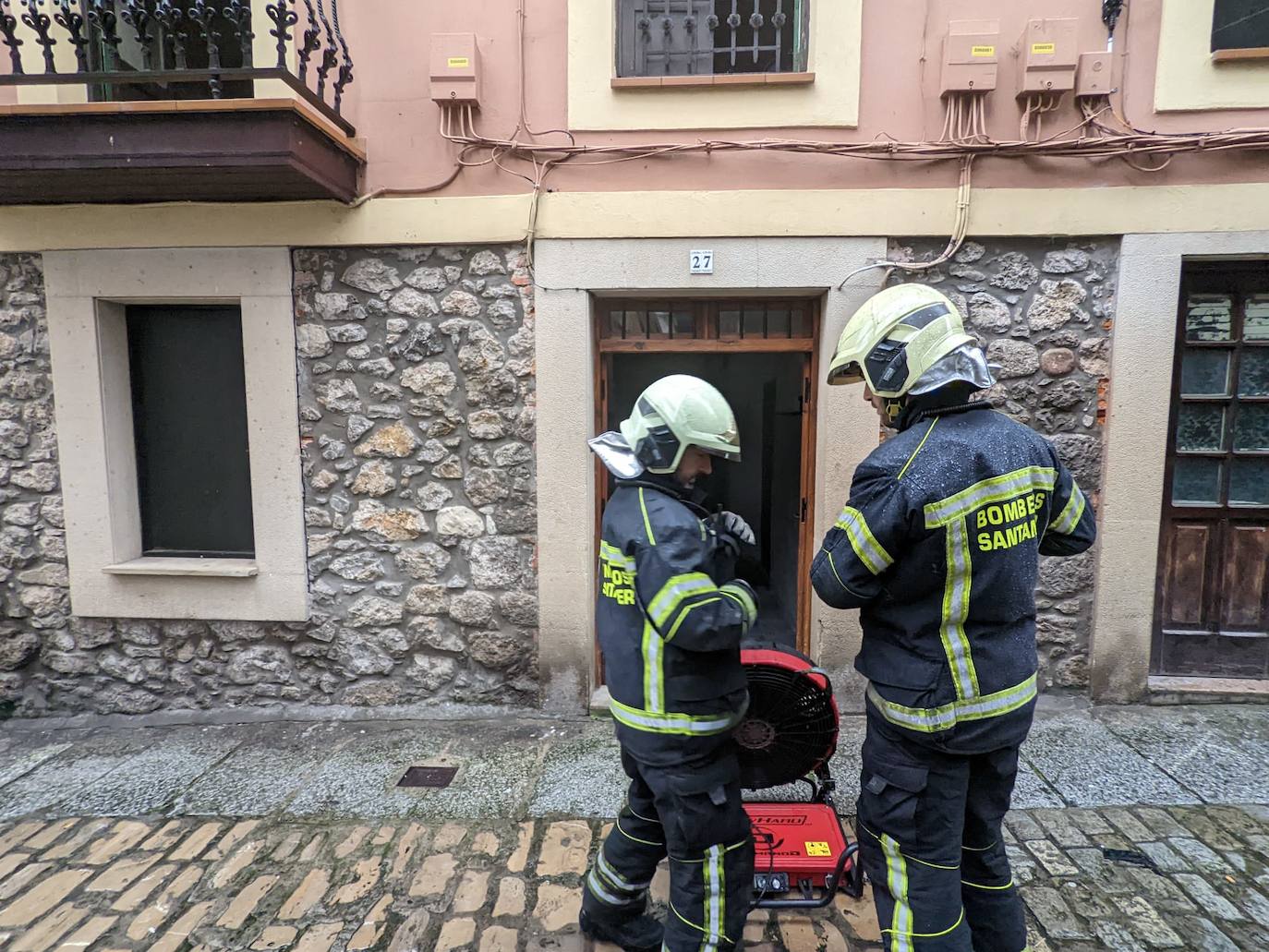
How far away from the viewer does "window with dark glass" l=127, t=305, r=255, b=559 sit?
14.3ft

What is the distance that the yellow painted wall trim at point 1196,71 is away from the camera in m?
3.69

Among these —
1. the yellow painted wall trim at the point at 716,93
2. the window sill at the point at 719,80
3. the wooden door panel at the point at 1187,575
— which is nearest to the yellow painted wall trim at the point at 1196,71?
the yellow painted wall trim at the point at 716,93

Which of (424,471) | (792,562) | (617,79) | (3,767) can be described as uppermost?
(617,79)

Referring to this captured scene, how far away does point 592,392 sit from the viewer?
4.14 metres

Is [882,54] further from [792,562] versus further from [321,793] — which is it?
[321,793]

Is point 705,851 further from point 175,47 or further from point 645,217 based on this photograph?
point 175,47

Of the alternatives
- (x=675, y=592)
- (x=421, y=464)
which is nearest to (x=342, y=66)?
(x=421, y=464)

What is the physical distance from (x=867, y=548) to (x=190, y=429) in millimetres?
4363

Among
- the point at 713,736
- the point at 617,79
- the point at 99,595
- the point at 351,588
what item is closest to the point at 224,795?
the point at 351,588

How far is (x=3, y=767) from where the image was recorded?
151 inches

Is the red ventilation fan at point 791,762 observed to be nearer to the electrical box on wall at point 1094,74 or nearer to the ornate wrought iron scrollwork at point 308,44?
the electrical box on wall at point 1094,74

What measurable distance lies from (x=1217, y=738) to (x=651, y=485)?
384 centimetres

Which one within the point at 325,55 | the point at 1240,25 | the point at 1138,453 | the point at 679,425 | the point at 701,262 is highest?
the point at 1240,25

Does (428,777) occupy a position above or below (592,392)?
below
